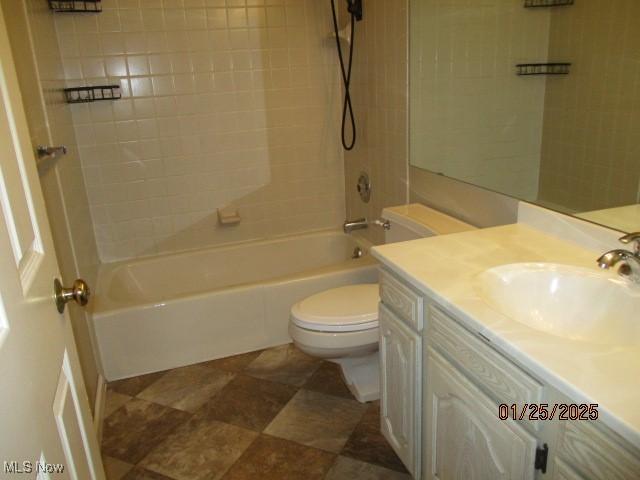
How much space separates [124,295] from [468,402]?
2.13m

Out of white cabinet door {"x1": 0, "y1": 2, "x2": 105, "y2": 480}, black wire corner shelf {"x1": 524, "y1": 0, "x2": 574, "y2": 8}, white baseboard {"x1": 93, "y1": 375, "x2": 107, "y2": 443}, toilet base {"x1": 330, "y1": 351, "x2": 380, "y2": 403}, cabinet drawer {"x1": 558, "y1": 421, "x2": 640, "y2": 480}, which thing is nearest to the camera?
white cabinet door {"x1": 0, "y1": 2, "x2": 105, "y2": 480}

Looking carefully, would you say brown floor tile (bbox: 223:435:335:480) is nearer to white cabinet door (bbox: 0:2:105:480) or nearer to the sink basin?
white cabinet door (bbox: 0:2:105:480)

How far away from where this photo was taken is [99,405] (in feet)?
7.02

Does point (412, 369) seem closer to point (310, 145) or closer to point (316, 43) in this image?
point (310, 145)

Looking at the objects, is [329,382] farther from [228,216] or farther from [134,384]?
[228,216]

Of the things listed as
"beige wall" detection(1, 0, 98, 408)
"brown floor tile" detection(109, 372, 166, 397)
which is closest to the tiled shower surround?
"beige wall" detection(1, 0, 98, 408)

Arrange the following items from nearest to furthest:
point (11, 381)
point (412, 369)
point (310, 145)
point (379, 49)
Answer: point (11, 381) → point (412, 369) → point (379, 49) → point (310, 145)

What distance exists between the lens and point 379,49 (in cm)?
251

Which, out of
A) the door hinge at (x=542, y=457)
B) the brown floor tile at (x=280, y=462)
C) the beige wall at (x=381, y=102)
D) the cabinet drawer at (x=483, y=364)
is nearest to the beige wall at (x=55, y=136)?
the brown floor tile at (x=280, y=462)

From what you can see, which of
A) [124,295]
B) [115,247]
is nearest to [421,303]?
[124,295]

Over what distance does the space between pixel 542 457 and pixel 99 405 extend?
1.80 m

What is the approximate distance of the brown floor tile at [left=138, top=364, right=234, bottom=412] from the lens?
2240 millimetres

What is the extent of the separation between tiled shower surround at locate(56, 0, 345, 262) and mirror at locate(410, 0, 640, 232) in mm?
937

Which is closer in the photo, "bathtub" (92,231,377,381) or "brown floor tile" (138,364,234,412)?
"brown floor tile" (138,364,234,412)
